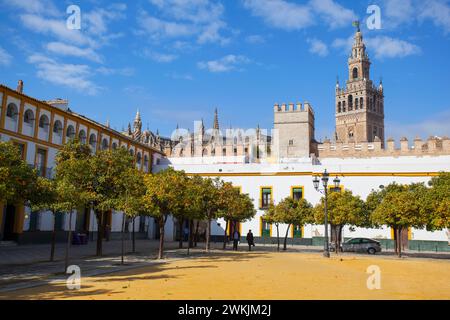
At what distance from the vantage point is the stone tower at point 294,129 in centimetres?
6141

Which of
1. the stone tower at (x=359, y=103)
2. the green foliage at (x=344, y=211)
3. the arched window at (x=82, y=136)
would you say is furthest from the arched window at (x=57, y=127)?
the stone tower at (x=359, y=103)

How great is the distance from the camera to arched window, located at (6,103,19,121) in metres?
27.2

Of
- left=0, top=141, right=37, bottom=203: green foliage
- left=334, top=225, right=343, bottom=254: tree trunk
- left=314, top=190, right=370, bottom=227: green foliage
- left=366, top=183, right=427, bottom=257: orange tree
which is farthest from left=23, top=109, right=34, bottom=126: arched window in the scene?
left=366, top=183, right=427, bottom=257: orange tree

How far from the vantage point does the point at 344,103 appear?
3996 inches

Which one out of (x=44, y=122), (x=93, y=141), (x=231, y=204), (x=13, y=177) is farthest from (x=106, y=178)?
(x=93, y=141)

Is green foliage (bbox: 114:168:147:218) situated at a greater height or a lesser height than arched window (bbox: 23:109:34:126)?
lesser

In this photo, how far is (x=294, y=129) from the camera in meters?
62.2

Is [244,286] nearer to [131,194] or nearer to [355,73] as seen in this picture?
[131,194]

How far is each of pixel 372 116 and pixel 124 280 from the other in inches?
3763

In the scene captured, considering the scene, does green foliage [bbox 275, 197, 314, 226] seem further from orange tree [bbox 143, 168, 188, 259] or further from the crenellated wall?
the crenellated wall

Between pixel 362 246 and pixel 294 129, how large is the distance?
112 ft

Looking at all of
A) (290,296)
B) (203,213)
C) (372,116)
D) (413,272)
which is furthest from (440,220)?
(372,116)

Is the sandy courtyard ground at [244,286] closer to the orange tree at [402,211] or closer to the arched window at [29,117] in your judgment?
the orange tree at [402,211]

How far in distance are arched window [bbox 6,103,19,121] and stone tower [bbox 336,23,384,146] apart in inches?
3164
